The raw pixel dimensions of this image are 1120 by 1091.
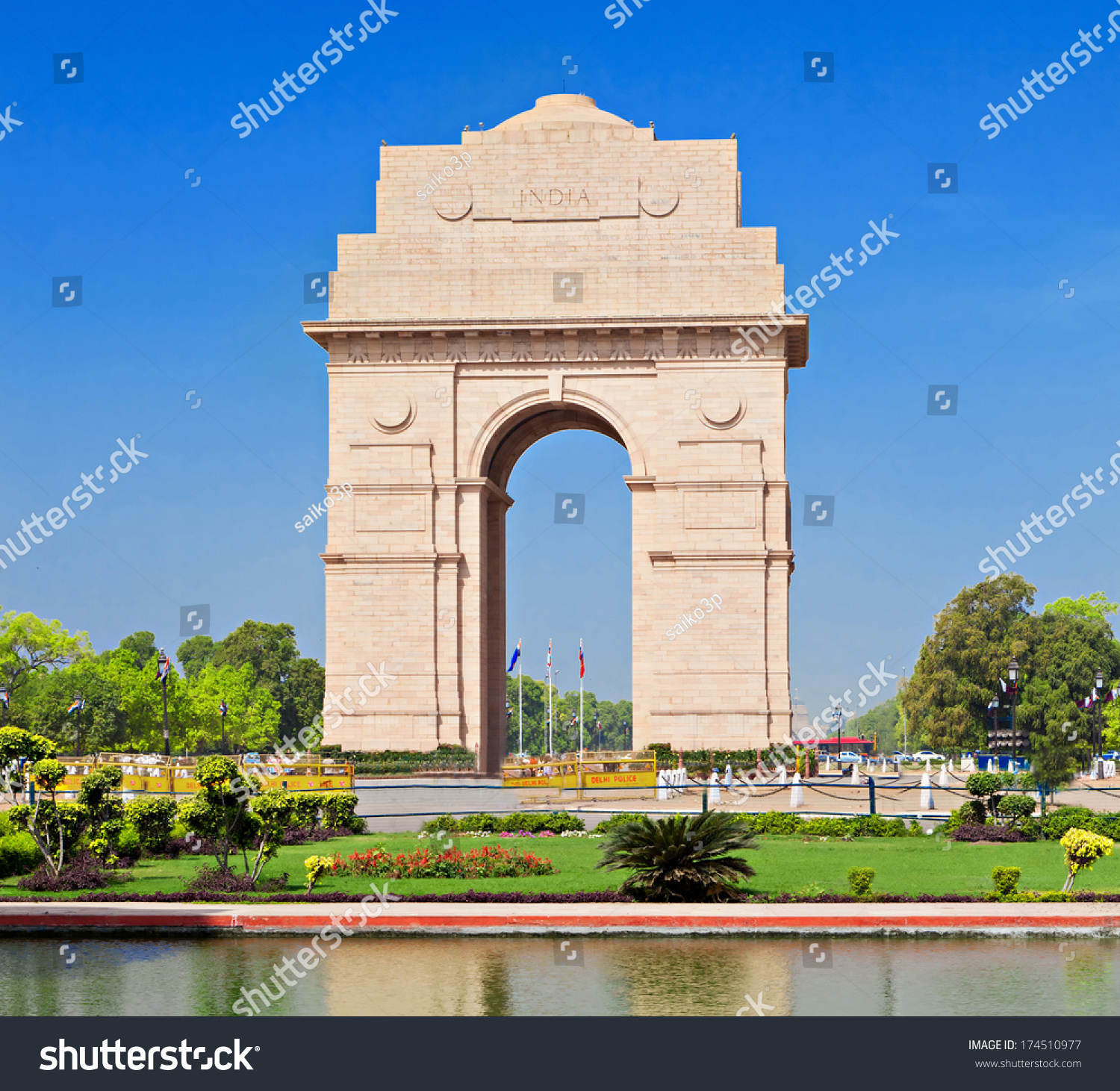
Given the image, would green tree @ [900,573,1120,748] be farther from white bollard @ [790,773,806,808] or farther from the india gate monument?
white bollard @ [790,773,806,808]

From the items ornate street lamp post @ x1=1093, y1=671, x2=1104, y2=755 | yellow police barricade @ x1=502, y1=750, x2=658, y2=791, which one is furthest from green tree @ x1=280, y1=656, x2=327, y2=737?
yellow police barricade @ x1=502, y1=750, x2=658, y2=791

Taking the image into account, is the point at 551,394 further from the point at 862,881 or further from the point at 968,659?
the point at 968,659

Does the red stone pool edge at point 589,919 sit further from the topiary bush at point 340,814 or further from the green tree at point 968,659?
the green tree at point 968,659

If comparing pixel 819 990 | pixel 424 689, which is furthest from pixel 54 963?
pixel 424 689

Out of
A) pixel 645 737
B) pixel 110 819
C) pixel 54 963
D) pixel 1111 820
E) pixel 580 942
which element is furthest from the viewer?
pixel 645 737

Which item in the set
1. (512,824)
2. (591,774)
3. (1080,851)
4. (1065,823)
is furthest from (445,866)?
(591,774)
